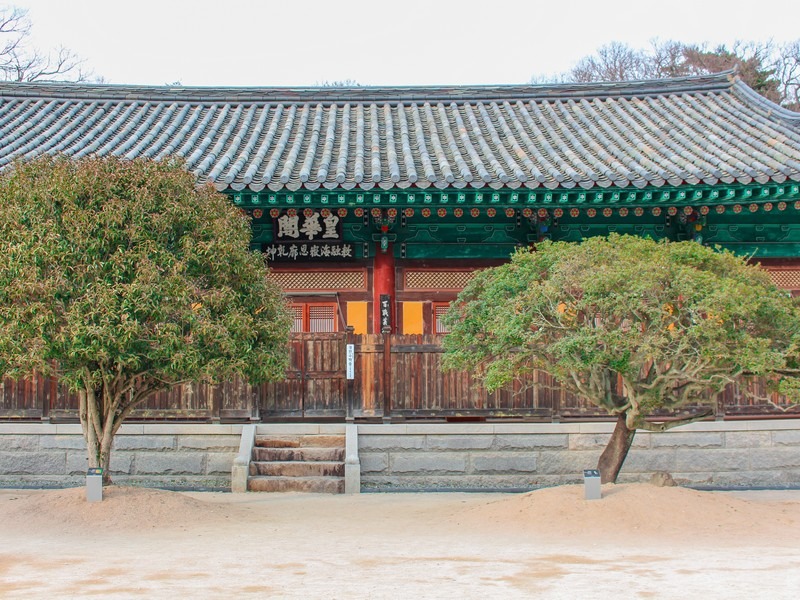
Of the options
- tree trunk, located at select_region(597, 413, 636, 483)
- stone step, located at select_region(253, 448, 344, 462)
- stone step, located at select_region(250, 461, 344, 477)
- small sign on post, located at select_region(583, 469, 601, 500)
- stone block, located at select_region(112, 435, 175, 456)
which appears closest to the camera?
small sign on post, located at select_region(583, 469, 601, 500)

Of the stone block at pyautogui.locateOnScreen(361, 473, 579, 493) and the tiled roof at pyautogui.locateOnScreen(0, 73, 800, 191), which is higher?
the tiled roof at pyautogui.locateOnScreen(0, 73, 800, 191)

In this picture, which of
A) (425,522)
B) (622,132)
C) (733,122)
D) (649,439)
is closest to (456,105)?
(622,132)

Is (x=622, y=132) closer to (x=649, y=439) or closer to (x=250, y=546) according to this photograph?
(x=649, y=439)

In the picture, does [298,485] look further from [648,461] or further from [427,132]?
[427,132]

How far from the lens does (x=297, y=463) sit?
39.4 ft

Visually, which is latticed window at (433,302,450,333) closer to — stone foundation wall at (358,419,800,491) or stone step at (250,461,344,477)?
stone foundation wall at (358,419,800,491)

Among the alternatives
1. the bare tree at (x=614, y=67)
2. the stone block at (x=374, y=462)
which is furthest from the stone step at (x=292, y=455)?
the bare tree at (x=614, y=67)

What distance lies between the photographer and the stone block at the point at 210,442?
40.9 ft

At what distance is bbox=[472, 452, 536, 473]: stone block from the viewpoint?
490 inches

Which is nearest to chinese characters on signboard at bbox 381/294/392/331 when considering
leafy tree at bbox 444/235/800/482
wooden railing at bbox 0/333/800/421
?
wooden railing at bbox 0/333/800/421

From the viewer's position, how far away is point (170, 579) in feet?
21.5

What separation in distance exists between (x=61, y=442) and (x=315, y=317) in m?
4.17

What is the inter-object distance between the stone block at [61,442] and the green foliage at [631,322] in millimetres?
5775

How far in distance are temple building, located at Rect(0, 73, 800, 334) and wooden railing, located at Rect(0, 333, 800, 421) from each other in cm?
125
